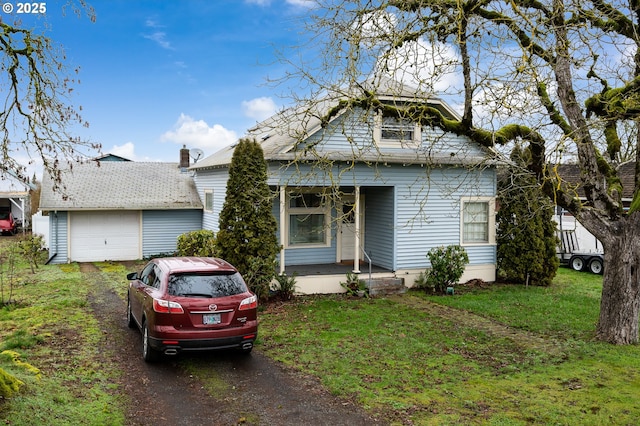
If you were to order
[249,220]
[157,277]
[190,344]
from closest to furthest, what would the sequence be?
[190,344], [157,277], [249,220]

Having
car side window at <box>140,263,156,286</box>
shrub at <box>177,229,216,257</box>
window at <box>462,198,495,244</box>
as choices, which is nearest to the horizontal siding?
shrub at <box>177,229,216,257</box>

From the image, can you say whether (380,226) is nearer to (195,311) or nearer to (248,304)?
(248,304)

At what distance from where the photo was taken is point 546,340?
1035cm

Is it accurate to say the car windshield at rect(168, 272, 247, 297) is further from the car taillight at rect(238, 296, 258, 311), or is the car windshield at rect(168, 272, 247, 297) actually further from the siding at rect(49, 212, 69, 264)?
the siding at rect(49, 212, 69, 264)

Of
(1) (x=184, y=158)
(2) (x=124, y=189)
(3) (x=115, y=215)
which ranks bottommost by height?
(3) (x=115, y=215)

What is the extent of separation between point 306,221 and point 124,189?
1063cm

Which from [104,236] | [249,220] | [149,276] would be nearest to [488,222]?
[249,220]

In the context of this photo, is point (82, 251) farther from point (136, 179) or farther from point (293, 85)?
point (293, 85)

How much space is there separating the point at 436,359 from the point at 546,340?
2.90 metres

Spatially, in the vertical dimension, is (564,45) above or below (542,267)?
above

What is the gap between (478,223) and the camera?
17.7m

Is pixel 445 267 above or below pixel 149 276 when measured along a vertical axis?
below

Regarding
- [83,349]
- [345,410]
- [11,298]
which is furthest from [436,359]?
[11,298]

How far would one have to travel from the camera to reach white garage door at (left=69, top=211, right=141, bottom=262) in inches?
848
